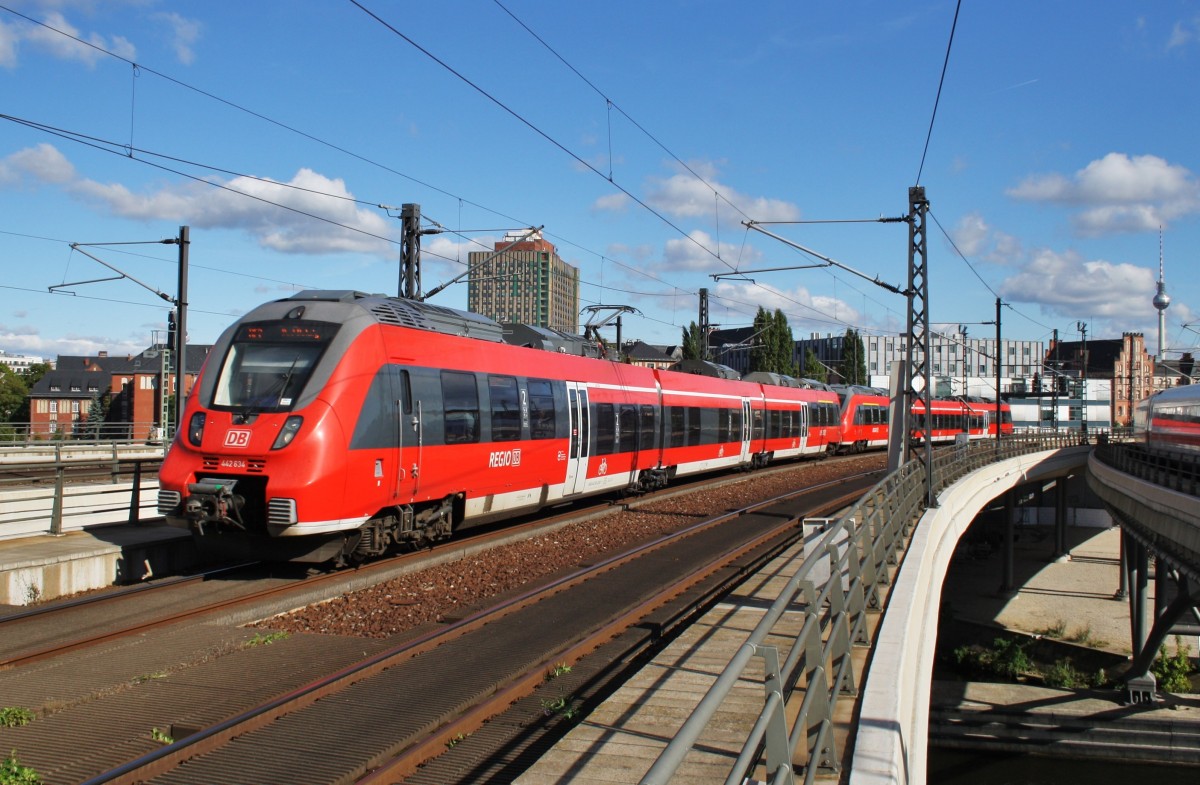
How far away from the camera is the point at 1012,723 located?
27.3 meters

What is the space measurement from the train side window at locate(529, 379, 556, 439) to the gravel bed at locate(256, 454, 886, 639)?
1869 mm

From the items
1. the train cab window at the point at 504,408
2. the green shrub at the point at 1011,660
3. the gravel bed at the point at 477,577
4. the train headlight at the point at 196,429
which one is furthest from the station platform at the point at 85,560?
the green shrub at the point at 1011,660

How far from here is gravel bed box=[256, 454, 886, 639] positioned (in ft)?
33.6

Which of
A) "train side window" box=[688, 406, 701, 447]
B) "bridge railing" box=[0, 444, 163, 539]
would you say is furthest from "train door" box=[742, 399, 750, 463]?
"bridge railing" box=[0, 444, 163, 539]

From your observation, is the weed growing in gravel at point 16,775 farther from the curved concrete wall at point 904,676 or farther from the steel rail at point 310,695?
the curved concrete wall at point 904,676

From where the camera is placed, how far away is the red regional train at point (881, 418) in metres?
49.8

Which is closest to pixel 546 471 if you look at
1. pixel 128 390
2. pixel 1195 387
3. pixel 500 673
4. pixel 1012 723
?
pixel 500 673

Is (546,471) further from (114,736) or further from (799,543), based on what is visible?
(114,736)

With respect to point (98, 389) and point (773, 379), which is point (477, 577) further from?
point (98, 389)

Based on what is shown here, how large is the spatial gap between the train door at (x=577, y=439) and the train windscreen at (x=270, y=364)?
7297mm

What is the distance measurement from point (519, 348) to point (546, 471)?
8.07 ft

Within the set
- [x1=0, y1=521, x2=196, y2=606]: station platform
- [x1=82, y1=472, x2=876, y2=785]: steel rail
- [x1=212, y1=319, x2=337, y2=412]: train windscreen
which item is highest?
[x1=212, y1=319, x2=337, y2=412]: train windscreen

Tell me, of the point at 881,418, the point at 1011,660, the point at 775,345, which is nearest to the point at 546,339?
the point at 1011,660

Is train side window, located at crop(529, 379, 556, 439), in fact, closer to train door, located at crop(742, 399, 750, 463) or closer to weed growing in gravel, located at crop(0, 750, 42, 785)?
weed growing in gravel, located at crop(0, 750, 42, 785)
